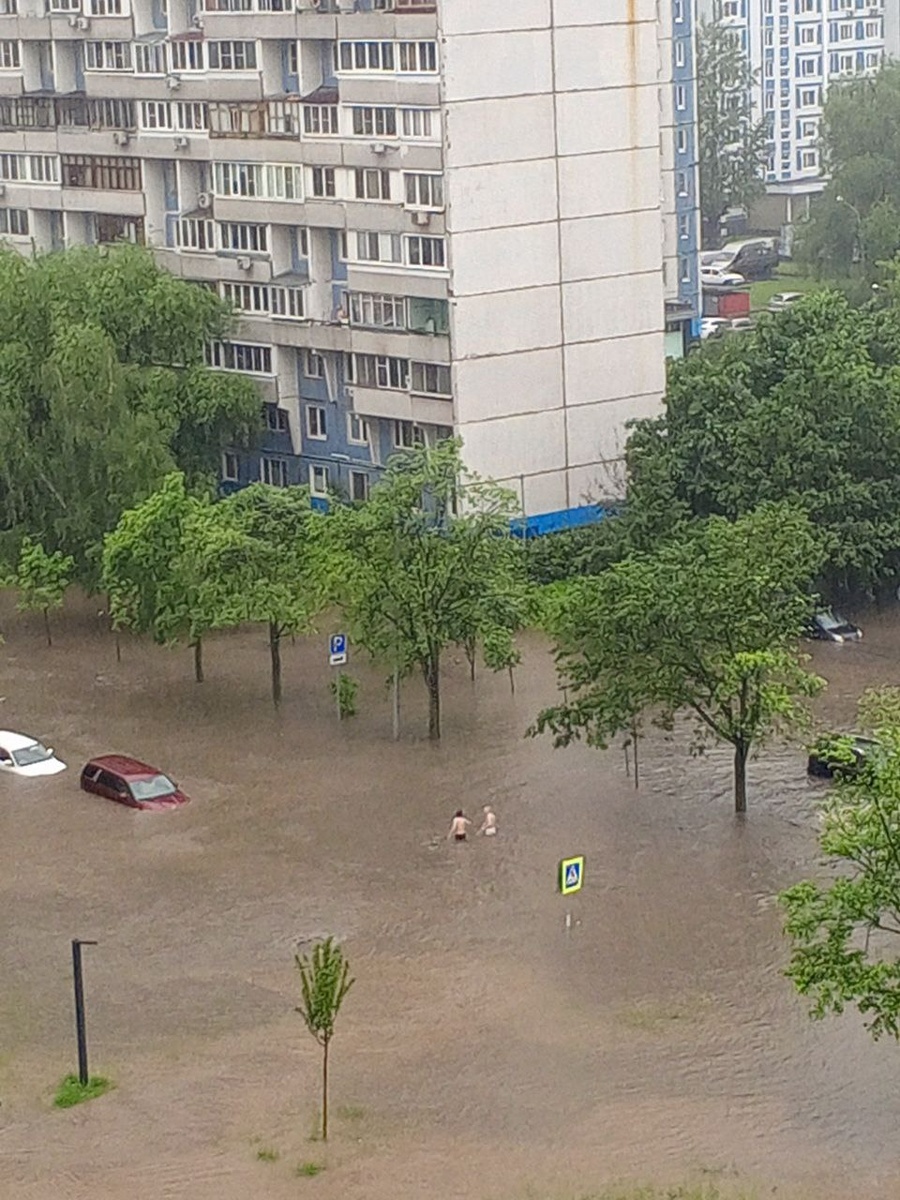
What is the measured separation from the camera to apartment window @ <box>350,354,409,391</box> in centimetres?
5850

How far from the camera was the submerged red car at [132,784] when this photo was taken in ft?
140

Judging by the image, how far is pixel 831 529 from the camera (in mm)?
53281

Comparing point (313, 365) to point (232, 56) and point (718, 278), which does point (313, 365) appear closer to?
point (232, 56)

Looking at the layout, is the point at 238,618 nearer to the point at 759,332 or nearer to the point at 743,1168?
the point at 759,332

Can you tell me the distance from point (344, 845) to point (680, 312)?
42.1 metres

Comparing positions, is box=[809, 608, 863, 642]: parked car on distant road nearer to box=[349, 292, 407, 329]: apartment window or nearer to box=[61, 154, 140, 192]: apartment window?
box=[349, 292, 407, 329]: apartment window

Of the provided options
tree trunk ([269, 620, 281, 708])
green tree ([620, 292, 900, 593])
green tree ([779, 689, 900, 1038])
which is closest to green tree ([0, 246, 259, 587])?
tree trunk ([269, 620, 281, 708])

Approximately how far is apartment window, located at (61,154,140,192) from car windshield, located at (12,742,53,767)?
23.6m

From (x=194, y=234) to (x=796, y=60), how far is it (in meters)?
64.2

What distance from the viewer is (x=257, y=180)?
6128cm

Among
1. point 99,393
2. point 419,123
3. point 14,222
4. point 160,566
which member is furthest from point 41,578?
point 14,222

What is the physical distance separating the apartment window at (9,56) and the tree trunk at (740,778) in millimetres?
35454

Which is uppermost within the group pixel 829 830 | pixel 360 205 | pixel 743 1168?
pixel 360 205

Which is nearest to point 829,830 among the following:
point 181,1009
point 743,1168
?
point 743,1168
